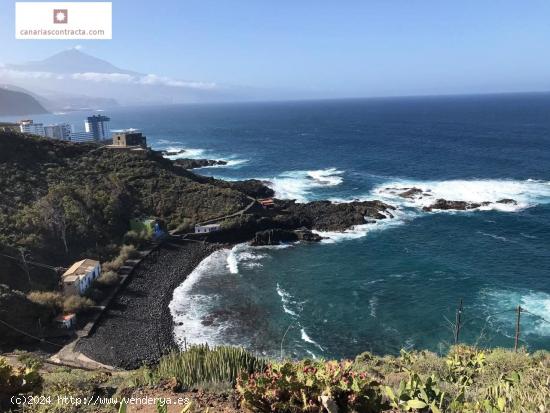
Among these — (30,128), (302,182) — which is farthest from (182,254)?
(30,128)

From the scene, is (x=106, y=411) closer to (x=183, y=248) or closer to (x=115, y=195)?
(x=183, y=248)

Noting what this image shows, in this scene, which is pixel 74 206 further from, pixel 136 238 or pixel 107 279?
pixel 107 279

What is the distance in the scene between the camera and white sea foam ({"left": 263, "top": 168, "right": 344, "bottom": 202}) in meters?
60.0

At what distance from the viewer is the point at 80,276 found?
30.3 meters

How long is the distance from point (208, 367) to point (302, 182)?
57.9 metres

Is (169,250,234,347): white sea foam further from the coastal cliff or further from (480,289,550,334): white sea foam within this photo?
(480,289,550,334): white sea foam

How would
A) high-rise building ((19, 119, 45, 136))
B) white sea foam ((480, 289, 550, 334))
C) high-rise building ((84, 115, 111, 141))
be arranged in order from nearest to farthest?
white sea foam ((480, 289, 550, 334)), high-rise building ((19, 119, 45, 136)), high-rise building ((84, 115, 111, 141))

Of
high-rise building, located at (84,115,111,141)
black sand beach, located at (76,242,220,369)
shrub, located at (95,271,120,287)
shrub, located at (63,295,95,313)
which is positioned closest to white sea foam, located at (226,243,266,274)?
black sand beach, located at (76,242,220,369)

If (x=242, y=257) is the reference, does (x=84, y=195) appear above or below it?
above

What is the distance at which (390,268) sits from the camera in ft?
Answer: 118

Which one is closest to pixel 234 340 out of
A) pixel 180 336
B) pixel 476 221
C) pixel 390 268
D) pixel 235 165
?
pixel 180 336

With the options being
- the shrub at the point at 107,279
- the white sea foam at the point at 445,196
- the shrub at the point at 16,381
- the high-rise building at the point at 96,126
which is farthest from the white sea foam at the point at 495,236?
the high-rise building at the point at 96,126

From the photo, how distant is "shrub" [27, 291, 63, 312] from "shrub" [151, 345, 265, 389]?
64.8ft

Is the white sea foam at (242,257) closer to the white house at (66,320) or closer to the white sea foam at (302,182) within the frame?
the white house at (66,320)
